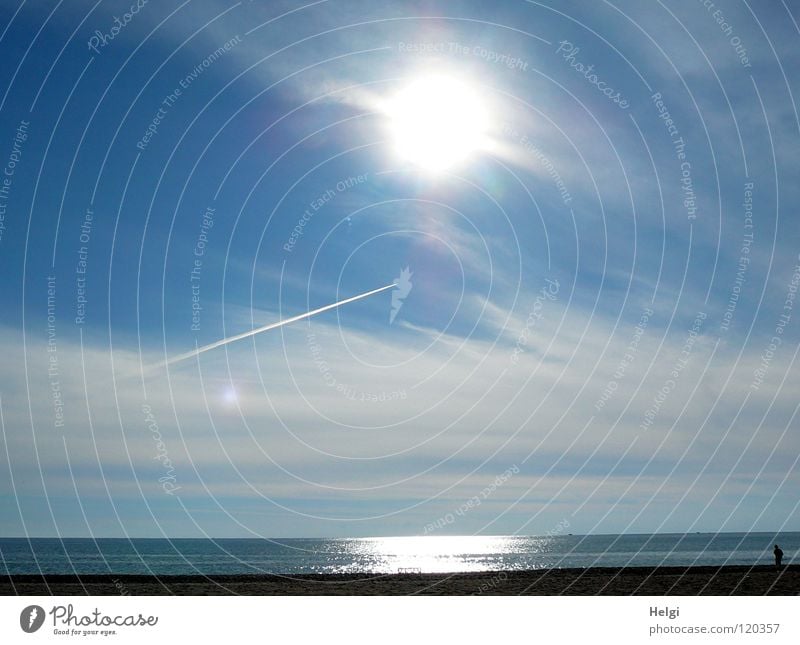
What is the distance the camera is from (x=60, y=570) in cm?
11038

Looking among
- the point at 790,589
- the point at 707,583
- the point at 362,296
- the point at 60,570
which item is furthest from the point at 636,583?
the point at 60,570

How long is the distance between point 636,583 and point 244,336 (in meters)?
28.5
